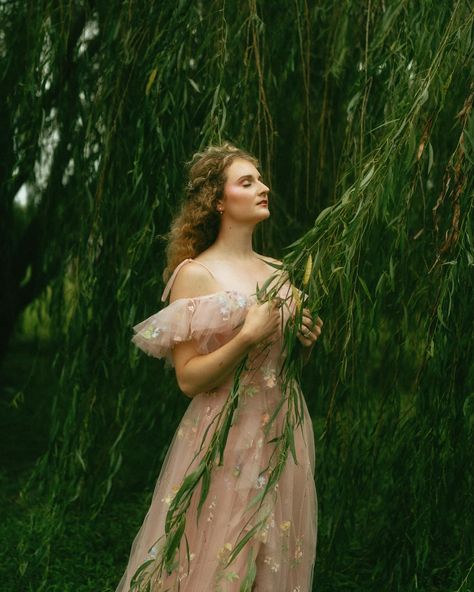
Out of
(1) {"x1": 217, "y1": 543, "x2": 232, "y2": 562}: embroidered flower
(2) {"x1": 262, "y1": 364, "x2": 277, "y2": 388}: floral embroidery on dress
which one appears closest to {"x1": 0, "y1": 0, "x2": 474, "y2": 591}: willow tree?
(2) {"x1": 262, "y1": 364, "x2": 277, "y2": 388}: floral embroidery on dress

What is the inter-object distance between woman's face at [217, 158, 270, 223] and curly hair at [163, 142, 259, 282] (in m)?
0.02

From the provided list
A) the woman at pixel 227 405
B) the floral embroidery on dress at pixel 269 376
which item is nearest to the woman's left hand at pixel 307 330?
the woman at pixel 227 405

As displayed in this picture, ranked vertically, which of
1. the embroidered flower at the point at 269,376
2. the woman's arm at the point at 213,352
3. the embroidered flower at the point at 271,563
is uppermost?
the woman's arm at the point at 213,352

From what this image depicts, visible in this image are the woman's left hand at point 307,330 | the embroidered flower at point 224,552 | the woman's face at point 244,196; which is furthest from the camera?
the woman's face at point 244,196

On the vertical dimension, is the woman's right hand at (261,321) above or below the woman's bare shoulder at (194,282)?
below

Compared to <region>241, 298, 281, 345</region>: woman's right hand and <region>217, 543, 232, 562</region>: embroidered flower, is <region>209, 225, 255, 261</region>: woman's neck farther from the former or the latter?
<region>217, 543, 232, 562</region>: embroidered flower

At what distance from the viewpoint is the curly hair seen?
227 centimetres

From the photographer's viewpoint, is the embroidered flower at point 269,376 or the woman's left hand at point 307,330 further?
the embroidered flower at point 269,376

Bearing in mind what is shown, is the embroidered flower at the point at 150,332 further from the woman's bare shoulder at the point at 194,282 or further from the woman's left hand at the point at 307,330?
the woman's left hand at the point at 307,330

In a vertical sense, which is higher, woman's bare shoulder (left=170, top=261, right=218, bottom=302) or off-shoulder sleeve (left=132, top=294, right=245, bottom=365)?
woman's bare shoulder (left=170, top=261, right=218, bottom=302)

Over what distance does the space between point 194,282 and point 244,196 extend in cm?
24

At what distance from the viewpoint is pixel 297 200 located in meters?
3.11

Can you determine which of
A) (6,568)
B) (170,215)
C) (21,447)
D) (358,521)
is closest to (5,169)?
(170,215)

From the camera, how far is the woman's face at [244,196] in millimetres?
2215
